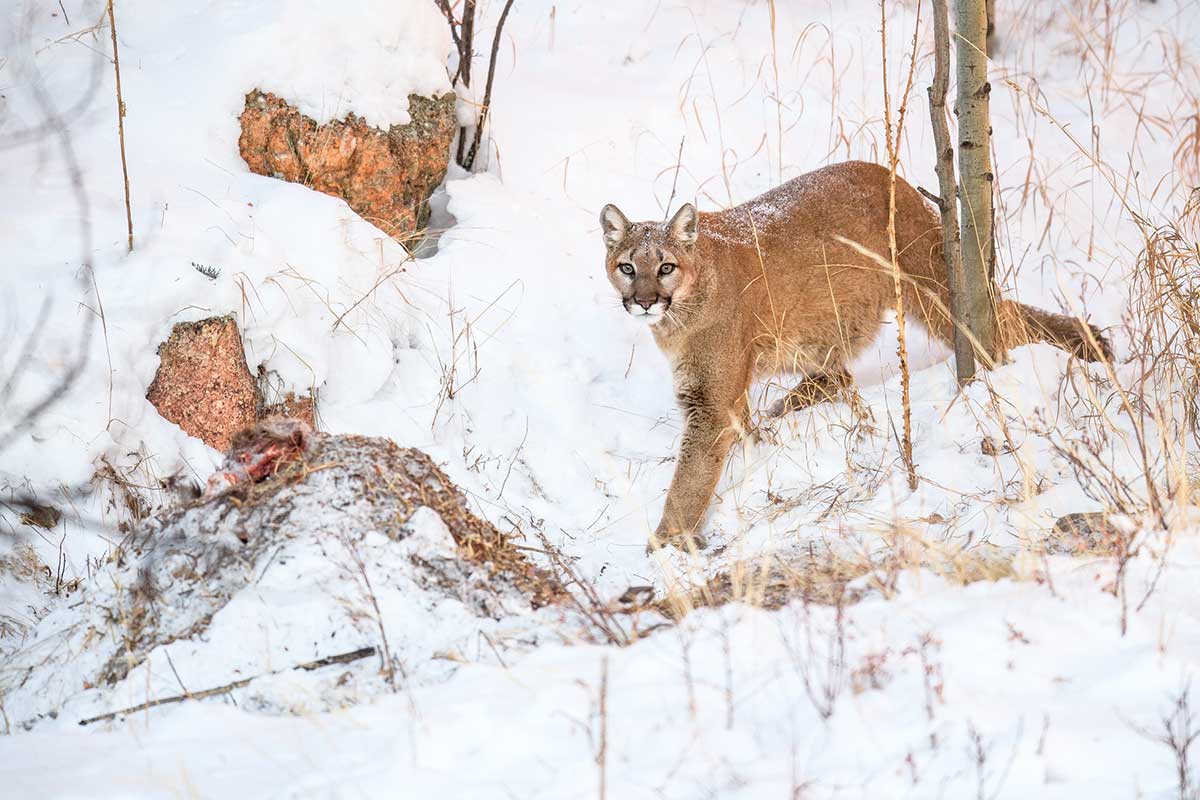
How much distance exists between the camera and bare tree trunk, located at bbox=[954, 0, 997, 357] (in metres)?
5.02

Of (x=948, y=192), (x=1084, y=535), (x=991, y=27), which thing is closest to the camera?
(x=1084, y=535)

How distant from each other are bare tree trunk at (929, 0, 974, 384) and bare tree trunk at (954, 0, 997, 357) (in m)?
0.05

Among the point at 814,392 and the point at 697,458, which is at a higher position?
the point at 814,392

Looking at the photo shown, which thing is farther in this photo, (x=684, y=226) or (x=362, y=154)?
(x=362, y=154)

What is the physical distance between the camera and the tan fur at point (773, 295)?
562cm

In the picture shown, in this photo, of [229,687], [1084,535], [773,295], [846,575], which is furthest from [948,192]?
[229,687]

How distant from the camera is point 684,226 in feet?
18.5

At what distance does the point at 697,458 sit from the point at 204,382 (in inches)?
89.2

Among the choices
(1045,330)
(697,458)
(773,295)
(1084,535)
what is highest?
(773,295)

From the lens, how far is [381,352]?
5945mm

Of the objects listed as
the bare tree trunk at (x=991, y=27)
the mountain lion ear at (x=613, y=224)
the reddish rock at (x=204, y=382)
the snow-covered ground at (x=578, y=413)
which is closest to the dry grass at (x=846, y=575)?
the snow-covered ground at (x=578, y=413)

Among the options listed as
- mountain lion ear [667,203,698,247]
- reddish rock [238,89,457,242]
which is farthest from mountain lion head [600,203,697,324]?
reddish rock [238,89,457,242]

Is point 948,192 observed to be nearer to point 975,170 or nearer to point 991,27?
point 975,170

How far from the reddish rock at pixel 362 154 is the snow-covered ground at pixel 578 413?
0.48 ft
